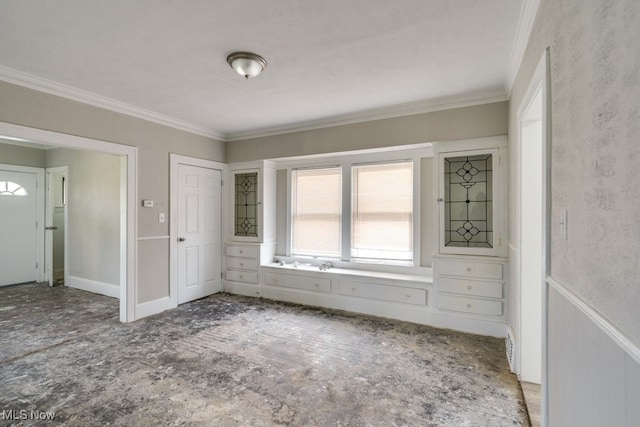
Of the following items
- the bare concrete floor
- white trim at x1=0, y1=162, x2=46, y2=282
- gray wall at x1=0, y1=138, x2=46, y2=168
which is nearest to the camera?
the bare concrete floor

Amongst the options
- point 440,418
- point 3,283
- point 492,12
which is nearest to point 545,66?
point 492,12

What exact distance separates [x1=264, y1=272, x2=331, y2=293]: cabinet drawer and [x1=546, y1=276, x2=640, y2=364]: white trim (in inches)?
124

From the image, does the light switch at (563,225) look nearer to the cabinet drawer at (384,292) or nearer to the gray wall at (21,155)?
the cabinet drawer at (384,292)

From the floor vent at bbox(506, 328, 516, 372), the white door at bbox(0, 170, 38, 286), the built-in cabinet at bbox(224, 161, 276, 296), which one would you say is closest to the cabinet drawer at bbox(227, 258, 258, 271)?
the built-in cabinet at bbox(224, 161, 276, 296)

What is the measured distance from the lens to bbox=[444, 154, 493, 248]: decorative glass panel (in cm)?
331

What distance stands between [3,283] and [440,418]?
7186 millimetres

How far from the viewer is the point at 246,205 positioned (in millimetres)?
5051

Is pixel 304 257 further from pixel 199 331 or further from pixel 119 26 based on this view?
pixel 119 26

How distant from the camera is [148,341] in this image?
3117mm

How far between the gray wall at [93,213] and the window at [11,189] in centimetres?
68

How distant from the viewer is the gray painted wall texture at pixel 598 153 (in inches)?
30.8

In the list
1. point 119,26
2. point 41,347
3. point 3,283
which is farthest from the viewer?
point 3,283

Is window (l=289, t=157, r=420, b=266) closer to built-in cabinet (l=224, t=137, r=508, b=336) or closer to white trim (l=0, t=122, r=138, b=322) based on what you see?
built-in cabinet (l=224, t=137, r=508, b=336)

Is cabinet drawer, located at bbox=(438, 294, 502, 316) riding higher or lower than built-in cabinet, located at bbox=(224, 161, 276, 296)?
lower
